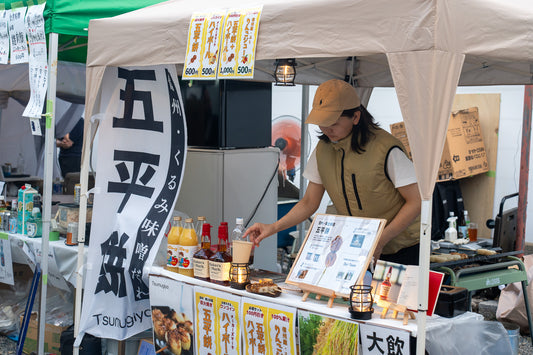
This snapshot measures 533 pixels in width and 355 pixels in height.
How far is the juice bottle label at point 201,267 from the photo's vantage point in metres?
3.18

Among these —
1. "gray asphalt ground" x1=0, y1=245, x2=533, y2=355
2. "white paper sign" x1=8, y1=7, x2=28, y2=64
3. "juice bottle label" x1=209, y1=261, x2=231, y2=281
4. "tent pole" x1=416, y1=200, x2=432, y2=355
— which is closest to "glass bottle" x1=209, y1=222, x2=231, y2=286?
"juice bottle label" x1=209, y1=261, x2=231, y2=281

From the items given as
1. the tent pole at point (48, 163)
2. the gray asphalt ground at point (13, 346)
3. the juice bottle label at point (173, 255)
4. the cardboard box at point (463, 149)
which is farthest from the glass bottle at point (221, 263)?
the cardboard box at point (463, 149)

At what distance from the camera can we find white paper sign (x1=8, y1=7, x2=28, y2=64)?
4133mm

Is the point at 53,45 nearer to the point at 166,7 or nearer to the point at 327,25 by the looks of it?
the point at 166,7

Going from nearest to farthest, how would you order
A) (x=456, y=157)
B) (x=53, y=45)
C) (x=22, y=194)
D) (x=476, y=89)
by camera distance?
1. (x=53, y=45)
2. (x=22, y=194)
3. (x=456, y=157)
4. (x=476, y=89)

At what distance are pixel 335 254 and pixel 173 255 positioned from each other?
38.8 inches

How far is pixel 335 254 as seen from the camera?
9.05 feet

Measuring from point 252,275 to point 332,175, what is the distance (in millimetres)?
662

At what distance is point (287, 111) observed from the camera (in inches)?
359

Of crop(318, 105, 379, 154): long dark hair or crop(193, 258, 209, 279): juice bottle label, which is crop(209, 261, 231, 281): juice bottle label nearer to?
crop(193, 258, 209, 279): juice bottle label

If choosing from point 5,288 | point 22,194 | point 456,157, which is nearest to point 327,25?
point 22,194

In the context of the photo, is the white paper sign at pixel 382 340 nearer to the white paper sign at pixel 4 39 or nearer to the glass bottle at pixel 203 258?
the glass bottle at pixel 203 258

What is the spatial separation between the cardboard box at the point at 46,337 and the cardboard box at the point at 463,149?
3.85m

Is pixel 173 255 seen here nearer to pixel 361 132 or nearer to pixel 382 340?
pixel 361 132
